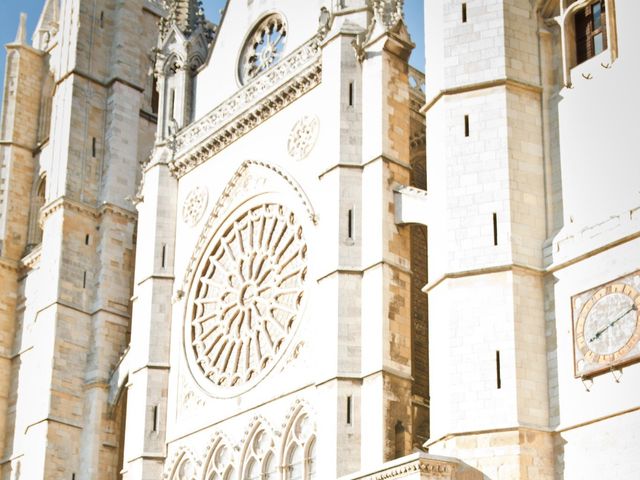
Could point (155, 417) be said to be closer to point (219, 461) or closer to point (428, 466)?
point (219, 461)

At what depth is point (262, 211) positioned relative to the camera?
2450 centimetres

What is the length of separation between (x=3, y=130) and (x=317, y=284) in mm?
14540

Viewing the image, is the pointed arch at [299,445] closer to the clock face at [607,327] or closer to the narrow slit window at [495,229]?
the narrow slit window at [495,229]

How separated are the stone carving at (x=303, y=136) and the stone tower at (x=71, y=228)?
22.5ft

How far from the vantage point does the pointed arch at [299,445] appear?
2134 centimetres

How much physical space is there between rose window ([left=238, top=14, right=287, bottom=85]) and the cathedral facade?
6 centimetres

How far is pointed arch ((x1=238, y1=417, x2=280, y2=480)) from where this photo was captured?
2219cm

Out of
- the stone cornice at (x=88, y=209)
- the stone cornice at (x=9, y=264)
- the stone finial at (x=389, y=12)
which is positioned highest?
the stone finial at (x=389, y=12)

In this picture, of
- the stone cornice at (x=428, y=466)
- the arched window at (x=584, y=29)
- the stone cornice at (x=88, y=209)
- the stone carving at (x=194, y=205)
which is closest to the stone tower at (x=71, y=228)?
the stone cornice at (x=88, y=209)

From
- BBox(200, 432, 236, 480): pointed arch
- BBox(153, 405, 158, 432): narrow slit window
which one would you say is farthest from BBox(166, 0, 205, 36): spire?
BBox(200, 432, 236, 480): pointed arch

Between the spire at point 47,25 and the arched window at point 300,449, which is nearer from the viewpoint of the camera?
the arched window at point 300,449

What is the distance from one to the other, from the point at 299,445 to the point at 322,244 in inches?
126

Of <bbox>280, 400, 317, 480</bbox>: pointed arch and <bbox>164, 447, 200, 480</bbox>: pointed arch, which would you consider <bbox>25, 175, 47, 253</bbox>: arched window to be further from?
<bbox>280, 400, 317, 480</bbox>: pointed arch

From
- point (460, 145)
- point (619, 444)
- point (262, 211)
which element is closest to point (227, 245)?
point (262, 211)
